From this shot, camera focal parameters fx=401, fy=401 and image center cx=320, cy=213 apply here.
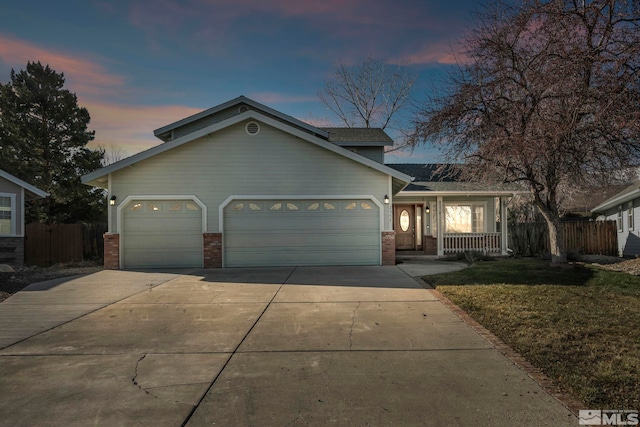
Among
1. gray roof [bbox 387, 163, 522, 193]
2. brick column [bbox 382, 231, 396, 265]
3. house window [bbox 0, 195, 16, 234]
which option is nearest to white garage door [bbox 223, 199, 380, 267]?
brick column [bbox 382, 231, 396, 265]

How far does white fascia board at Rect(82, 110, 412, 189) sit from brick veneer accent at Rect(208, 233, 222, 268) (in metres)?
3.13

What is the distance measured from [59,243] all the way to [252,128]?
1078cm

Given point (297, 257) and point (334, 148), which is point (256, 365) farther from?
point (334, 148)

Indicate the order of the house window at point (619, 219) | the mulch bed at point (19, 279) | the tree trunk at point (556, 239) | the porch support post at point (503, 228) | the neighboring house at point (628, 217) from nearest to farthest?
the mulch bed at point (19, 279) < the tree trunk at point (556, 239) < the porch support post at point (503, 228) < the neighboring house at point (628, 217) < the house window at point (619, 219)

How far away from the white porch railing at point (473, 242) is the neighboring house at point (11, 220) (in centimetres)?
1674

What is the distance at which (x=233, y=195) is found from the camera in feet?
43.5

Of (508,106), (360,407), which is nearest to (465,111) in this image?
(508,106)

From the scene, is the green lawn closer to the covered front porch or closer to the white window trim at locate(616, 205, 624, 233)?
the covered front porch

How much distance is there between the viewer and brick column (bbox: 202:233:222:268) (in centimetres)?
1311

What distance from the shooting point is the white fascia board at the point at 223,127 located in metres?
12.8

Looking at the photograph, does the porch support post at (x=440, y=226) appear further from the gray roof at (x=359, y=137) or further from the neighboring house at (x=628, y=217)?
the neighboring house at (x=628, y=217)

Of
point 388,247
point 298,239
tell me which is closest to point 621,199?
point 388,247

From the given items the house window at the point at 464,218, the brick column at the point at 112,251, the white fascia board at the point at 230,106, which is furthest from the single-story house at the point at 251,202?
the house window at the point at 464,218

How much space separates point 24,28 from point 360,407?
46.9ft
